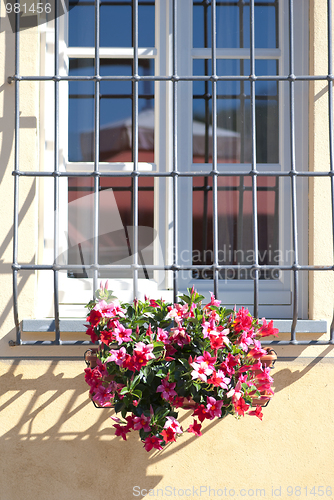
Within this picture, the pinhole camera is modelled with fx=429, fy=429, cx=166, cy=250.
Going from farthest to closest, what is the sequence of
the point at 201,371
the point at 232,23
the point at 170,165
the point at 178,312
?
the point at 232,23, the point at 170,165, the point at 178,312, the point at 201,371

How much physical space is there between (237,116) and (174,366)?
3.97ft

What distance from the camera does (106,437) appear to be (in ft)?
5.83

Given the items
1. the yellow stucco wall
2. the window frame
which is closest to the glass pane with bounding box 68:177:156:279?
the window frame

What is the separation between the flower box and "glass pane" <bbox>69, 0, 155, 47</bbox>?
1275 mm

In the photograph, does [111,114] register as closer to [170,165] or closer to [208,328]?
[170,165]

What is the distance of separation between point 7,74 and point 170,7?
78 centimetres

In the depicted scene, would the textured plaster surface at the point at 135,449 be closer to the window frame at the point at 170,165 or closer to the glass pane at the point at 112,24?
the window frame at the point at 170,165

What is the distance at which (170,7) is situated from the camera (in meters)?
1.93

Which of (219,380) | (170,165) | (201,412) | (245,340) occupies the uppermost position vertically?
(170,165)

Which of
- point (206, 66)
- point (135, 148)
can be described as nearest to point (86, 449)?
point (135, 148)

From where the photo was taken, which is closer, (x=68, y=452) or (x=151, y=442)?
(x=151, y=442)

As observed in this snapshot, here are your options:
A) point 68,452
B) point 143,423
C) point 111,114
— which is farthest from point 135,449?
point 111,114

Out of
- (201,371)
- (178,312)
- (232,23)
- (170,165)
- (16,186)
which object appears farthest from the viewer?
(232,23)

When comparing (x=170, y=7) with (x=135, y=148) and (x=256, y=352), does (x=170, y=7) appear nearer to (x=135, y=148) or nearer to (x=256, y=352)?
(x=135, y=148)
